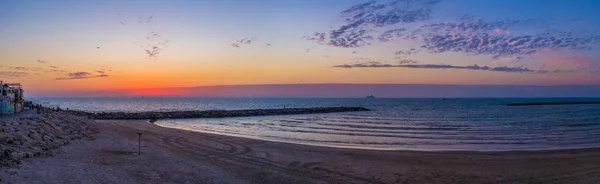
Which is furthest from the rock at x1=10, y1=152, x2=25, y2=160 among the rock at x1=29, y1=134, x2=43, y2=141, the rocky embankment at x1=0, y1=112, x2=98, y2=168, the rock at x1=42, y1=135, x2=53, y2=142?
the rock at x1=42, y1=135, x2=53, y2=142

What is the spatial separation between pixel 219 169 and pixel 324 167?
403 cm

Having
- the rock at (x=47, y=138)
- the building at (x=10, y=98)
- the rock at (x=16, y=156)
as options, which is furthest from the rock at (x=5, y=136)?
the building at (x=10, y=98)

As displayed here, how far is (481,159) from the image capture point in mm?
16484

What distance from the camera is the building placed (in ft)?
85.4

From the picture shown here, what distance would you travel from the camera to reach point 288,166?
1436 cm

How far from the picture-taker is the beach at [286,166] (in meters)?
11.6

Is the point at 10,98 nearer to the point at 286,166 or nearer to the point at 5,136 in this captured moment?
the point at 5,136

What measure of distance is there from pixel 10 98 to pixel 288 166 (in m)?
26.1

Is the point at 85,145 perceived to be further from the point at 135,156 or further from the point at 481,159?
the point at 481,159

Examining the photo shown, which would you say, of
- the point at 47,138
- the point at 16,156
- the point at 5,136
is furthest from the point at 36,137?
the point at 16,156

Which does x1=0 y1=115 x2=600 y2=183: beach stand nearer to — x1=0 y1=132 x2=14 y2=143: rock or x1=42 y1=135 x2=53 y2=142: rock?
x1=42 y1=135 x2=53 y2=142: rock

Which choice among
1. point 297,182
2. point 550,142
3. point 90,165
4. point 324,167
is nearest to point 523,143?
point 550,142

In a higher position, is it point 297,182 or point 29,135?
point 29,135

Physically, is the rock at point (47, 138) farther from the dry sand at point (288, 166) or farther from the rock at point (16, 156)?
the rock at point (16, 156)
